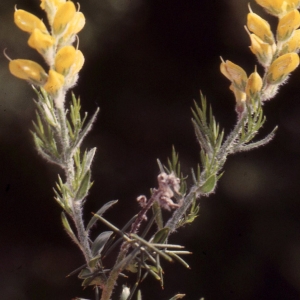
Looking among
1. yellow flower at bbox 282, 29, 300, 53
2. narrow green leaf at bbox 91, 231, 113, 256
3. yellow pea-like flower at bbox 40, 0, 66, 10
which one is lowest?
narrow green leaf at bbox 91, 231, 113, 256

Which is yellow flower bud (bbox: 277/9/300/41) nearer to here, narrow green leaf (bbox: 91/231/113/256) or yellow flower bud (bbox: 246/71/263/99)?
yellow flower bud (bbox: 246/71/263/99)

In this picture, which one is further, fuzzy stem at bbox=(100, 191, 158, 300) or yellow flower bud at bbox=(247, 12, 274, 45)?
yellow flower bud at bbox=(247, 12, 274, 45)

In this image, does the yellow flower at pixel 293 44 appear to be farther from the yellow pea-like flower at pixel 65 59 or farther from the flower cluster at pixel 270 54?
the yellow pea-like flower at pixel 65 59

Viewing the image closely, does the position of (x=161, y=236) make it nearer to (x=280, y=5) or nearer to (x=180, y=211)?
(x=180, y=211)

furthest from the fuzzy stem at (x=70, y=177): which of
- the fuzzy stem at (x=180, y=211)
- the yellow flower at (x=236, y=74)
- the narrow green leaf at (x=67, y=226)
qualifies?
the yellow flower at (x=236, y=74)

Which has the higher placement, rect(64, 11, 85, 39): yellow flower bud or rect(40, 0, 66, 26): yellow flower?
rect(40, 0, 66, 26): yellow flower

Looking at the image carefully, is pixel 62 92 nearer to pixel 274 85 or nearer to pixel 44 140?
pixel 44 140

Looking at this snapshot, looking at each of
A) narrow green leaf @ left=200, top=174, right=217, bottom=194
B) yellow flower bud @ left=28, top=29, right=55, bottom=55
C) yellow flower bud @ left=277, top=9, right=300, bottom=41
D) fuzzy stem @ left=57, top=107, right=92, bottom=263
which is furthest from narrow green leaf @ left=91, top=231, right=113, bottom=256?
yellow flower bud @ left=277, top=9, right=300, bottom=41

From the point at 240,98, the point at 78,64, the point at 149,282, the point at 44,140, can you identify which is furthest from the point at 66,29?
the point at 149,282
